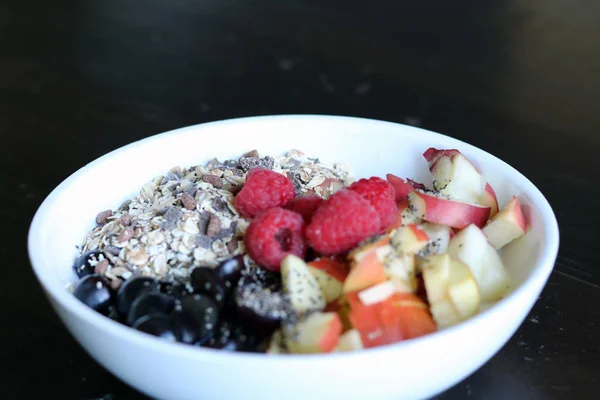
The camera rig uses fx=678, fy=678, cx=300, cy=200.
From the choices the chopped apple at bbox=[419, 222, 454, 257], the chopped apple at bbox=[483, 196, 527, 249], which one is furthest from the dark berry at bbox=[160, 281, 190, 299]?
the chopped apple at bbox=[483, 196, 527, 249]

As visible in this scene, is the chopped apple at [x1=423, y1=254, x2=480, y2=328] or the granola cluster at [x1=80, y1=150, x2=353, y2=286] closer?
the chopped apple at [x1=423, y1=254, x2=480, y2=328]

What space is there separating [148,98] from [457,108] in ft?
2.54

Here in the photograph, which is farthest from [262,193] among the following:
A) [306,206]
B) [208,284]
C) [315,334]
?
[315,334]

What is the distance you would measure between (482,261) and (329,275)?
0.69 feet

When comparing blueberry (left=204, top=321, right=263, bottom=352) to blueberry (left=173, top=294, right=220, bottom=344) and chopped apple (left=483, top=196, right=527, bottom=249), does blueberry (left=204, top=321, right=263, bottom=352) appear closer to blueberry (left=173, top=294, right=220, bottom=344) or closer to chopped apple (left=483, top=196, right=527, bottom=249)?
blueberry (left=173, top=294, right=220, bottom=344)

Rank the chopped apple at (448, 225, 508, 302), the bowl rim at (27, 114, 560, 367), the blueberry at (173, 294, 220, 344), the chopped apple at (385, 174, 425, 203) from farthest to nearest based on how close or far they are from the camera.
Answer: the chopped apple at (385, 174, 425, 203)
the chopped apple at (448, 225, 508, 302)
the blueberry at (173, 294, 220, 344)
the bowl rim at (27, 114, 560, 367)

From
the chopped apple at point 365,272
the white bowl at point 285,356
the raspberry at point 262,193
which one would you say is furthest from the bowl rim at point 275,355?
the raspberry at point 262,193

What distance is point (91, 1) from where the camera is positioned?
244cm

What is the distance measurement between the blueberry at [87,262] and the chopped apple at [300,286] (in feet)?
0.88

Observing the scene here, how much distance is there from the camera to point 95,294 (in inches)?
32.5

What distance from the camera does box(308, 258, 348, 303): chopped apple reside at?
799mm

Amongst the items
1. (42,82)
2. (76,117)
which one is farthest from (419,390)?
(42,82)

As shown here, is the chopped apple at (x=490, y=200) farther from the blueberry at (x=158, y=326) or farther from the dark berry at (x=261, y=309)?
the blueberry at (x=158, y=326)

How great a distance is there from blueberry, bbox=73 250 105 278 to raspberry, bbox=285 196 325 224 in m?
0.27
